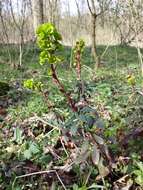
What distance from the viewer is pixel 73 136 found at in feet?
7.98

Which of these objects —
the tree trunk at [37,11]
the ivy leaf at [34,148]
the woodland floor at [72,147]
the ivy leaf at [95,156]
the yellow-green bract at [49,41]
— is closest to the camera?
the yellow-green bract at [49,41]

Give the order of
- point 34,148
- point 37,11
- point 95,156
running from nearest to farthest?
point 95,156
point 34,148
point 37,11

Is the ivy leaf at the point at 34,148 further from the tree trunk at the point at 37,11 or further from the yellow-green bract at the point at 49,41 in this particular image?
the tree trunk at the point at 37,11

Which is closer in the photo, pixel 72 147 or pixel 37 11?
pixel 72 147

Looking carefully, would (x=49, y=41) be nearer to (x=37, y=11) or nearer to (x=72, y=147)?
(x=72, y=147)

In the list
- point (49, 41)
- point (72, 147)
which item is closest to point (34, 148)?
point (72, 147)

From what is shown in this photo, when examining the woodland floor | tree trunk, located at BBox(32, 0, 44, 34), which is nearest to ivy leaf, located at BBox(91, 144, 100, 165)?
the woodland floor

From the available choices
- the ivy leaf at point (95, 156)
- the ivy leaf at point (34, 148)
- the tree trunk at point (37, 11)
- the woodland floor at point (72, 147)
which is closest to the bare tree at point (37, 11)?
the tree trunk at point (37, 11)

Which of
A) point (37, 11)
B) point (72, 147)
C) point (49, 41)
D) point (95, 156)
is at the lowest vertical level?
point (72, 147)

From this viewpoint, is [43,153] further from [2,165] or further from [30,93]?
[30,93]

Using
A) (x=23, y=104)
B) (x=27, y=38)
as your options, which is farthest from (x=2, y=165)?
(x=27, y=38)

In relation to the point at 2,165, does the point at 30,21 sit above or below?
above

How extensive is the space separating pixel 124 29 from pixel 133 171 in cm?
1131

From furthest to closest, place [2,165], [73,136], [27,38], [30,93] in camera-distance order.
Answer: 1. [27,38]
2. [30,93]
3. [2,165]
4. [73,136]
